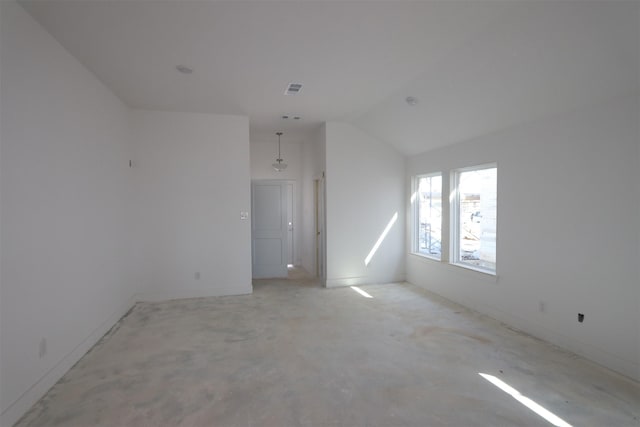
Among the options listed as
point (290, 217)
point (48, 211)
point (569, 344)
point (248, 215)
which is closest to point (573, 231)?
point (569, 344)

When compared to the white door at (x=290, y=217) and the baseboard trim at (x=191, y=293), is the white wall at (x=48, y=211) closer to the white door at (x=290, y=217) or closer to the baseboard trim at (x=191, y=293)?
the baseboard trim at (x=191, y=293)

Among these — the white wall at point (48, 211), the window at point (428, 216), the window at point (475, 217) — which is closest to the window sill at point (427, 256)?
the window at point (428, 216)

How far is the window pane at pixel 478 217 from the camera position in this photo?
4375 millimetres

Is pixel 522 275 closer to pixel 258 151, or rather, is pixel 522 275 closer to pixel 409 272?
pixel 409 272

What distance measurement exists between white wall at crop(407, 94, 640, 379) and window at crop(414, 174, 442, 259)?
120cm

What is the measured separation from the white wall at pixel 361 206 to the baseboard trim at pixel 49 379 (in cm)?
334

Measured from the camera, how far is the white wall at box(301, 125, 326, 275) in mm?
6137

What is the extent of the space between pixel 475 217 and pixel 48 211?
15.9ft

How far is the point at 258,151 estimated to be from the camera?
7340 mm

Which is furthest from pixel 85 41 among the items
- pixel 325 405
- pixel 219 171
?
pixel 325 405

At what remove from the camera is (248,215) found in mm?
5449

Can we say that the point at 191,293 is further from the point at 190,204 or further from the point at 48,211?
the point at 48,211

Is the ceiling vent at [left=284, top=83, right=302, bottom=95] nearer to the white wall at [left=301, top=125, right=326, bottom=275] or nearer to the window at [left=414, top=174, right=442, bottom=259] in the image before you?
the white wall at [left=301, top=125, right=326, bottom=275]

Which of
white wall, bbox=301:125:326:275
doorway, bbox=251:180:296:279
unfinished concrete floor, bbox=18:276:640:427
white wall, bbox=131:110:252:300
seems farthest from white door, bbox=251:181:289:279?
unfinished concrete floor, bbox=18:276:640:427
